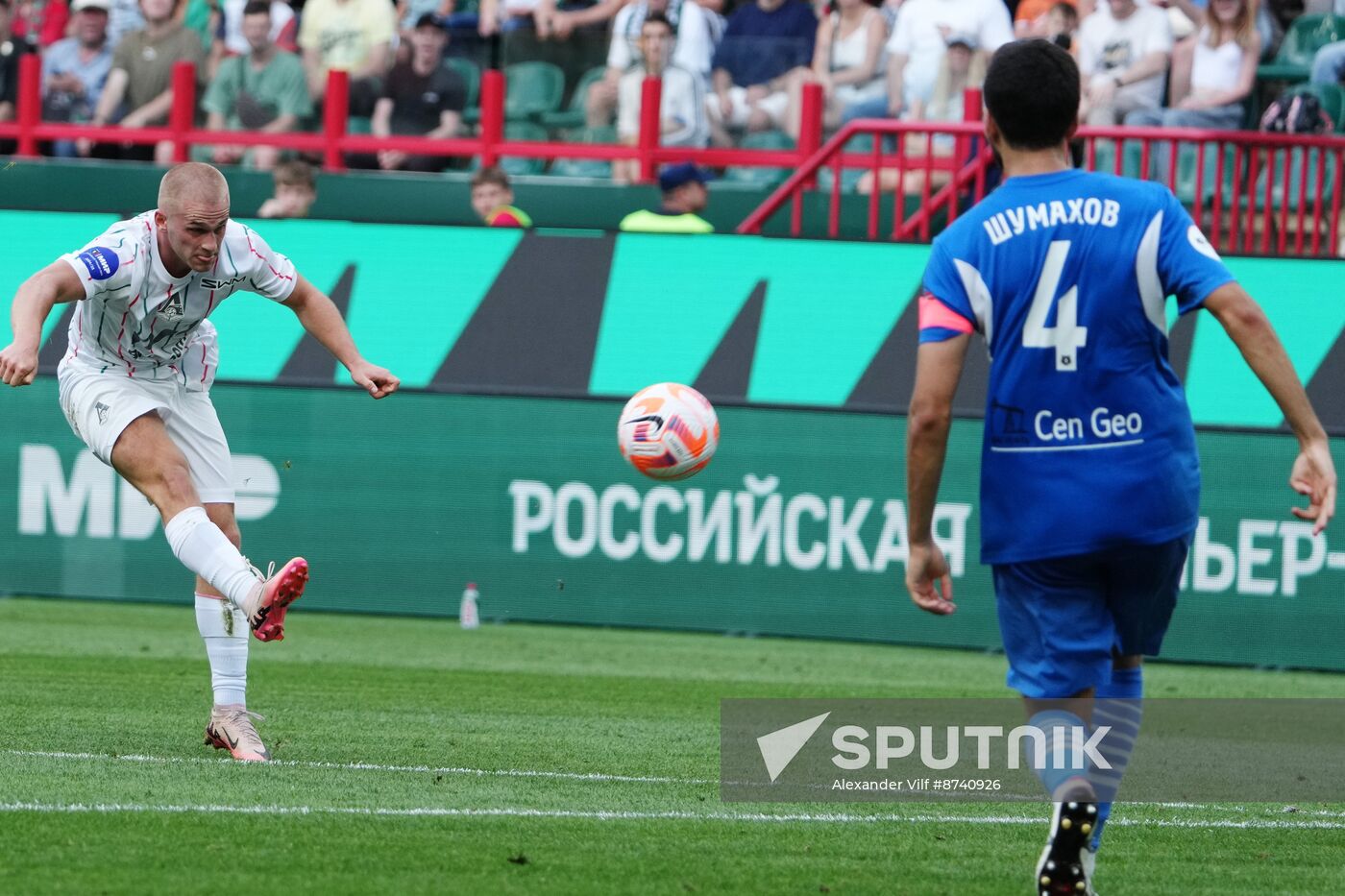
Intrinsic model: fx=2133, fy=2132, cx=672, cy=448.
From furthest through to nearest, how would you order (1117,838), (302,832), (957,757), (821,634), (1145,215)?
(821,634), (957,757), (1117,838), (302,832), (1145,215)

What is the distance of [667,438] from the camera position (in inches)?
372

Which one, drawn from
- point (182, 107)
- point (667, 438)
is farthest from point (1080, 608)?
point (182, 107)

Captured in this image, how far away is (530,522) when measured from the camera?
1399cm

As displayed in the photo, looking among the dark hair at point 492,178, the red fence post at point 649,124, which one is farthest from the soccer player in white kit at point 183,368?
the red fence post at point 649,124

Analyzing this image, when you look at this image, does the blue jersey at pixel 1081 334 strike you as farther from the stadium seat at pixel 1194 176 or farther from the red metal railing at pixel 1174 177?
the stadium seat at pixel 1194 176

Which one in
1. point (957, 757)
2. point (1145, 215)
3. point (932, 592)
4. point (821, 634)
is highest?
point (1145, 215)

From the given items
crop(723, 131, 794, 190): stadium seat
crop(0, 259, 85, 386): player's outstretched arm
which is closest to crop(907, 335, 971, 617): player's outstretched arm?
crop(0, 259, 85, 386): player's outstretched arm

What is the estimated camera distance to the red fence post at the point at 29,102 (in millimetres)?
18875

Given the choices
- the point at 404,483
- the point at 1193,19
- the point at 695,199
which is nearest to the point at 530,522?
the point at 404,483

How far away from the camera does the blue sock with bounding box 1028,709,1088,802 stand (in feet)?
17.7

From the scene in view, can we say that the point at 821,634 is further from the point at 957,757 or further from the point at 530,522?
the point at 957,757

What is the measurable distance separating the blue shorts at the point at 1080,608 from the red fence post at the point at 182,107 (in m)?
14.3

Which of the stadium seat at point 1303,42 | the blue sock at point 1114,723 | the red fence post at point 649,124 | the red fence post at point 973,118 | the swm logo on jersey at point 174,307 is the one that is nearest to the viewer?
the blue sock at point 1114,723

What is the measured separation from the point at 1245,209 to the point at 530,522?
5.46m
